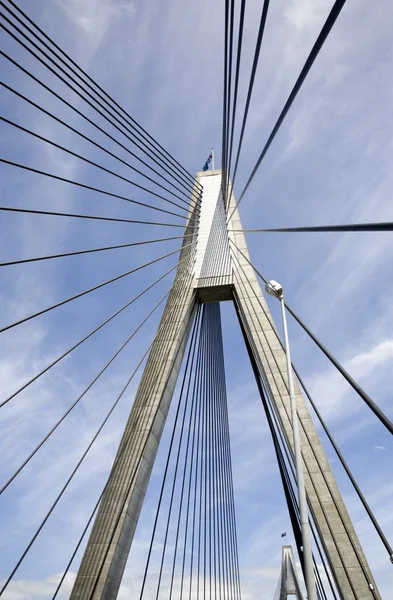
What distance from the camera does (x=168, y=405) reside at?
13.0 meters

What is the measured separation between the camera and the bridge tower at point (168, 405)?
30.9ft

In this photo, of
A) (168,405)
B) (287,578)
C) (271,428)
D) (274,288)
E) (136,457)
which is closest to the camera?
(274,288)

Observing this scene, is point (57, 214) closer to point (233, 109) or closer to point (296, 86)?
point (233, 109)

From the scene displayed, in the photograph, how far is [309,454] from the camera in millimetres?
10828

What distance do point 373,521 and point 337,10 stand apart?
28.4ft

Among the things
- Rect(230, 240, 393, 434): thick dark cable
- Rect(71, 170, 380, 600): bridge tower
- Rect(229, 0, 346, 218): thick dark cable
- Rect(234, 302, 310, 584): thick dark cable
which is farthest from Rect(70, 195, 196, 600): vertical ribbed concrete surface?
Rect(229, 0, 346, 218): thick dark cable

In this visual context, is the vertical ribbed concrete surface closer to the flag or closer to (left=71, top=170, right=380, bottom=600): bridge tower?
(left=71, top=170, right=380, bottom=600): bridge tower

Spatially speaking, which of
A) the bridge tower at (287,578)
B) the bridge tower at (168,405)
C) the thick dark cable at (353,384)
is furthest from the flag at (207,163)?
the bridge tower at (287,578)

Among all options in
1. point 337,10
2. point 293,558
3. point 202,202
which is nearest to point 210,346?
point 202,202

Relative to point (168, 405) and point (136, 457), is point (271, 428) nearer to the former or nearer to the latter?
point (168, 405)

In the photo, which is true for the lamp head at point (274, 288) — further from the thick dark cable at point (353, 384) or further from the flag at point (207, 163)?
the flag at point (207, 163)

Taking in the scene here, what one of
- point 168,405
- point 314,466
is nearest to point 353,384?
point 314,466

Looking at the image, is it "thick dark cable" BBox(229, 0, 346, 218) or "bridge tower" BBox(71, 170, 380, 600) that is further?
"bridge tower" BBox(71, 170, 380, 600)

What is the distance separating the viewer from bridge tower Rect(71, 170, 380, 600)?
30.9ft
